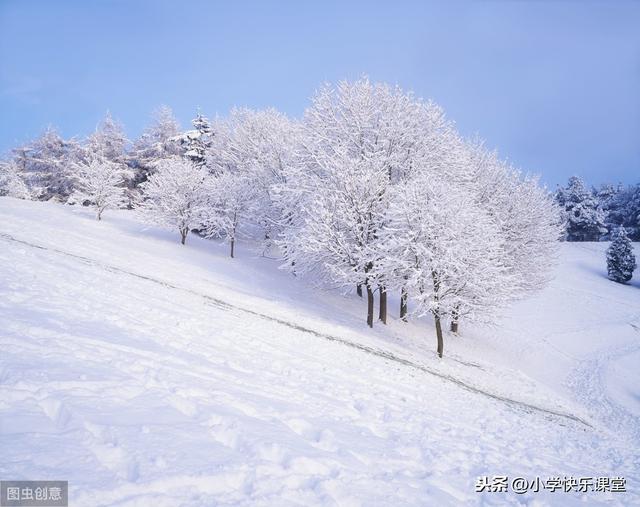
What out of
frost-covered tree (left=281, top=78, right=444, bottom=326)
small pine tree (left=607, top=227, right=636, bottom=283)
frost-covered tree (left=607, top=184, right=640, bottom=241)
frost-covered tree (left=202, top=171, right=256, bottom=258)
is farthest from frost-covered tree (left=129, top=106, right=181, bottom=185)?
frost-covered tree (left=607, top=184, right=640, bottom=241)

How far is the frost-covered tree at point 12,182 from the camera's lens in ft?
125

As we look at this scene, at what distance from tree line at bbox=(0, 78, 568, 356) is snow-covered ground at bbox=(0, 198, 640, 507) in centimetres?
328

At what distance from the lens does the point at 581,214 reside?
6016 centimetres

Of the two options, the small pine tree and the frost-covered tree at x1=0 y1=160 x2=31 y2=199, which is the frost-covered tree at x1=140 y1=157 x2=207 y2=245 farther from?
the small pine tree

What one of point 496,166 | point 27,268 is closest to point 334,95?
point 496,166

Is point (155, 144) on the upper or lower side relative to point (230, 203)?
upper

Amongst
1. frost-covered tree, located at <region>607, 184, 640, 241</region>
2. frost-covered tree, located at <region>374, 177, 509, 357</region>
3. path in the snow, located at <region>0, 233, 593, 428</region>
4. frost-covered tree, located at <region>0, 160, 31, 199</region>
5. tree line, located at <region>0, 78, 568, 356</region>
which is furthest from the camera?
frost-covered tree, located at <region>607, 184, 640, 241</region>

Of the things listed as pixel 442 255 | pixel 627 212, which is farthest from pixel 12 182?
pixel 627 212

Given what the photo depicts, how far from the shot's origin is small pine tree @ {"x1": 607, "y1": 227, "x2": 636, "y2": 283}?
133 ft

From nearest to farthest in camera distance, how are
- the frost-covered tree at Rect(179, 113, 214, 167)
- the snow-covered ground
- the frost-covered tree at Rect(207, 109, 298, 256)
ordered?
the snow-covered ground, the frost-covered tree at Rect(207, 109, 298, 256), the frost-covered tree at Rect(179, 113, 214, 167)

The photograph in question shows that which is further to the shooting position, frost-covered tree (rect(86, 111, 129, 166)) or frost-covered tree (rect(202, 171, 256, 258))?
frost-covered tree (rect(86, 111, 129, 166))

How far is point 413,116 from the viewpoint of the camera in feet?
66.7

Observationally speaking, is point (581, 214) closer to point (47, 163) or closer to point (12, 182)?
point (47, 163)

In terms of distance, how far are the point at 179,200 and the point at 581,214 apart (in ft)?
211
